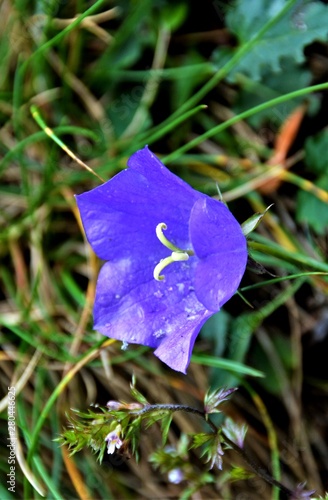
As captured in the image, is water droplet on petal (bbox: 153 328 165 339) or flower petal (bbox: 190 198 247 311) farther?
water droplet on petal (bbox: 153 328 165 339)

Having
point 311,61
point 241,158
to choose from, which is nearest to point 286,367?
point 241,158

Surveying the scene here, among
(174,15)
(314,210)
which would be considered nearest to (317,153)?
(314,210)

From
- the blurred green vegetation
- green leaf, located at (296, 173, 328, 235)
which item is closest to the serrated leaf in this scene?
the blurred green vegetation

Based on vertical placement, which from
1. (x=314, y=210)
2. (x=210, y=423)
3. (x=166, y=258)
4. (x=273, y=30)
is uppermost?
(x=273, y=30)

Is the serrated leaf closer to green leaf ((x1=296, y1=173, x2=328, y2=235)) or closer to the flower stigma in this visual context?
green leaf ((x1=296, y1=173, x2=328, y2=235))

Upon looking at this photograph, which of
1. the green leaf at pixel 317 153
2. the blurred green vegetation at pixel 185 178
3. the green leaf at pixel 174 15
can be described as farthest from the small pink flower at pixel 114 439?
the green leaf at pixel 174 15

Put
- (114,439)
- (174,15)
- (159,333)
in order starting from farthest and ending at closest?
1. (174,15)
2. (159,333)
3. (114,439)

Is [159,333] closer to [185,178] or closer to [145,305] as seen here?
[145,305]
